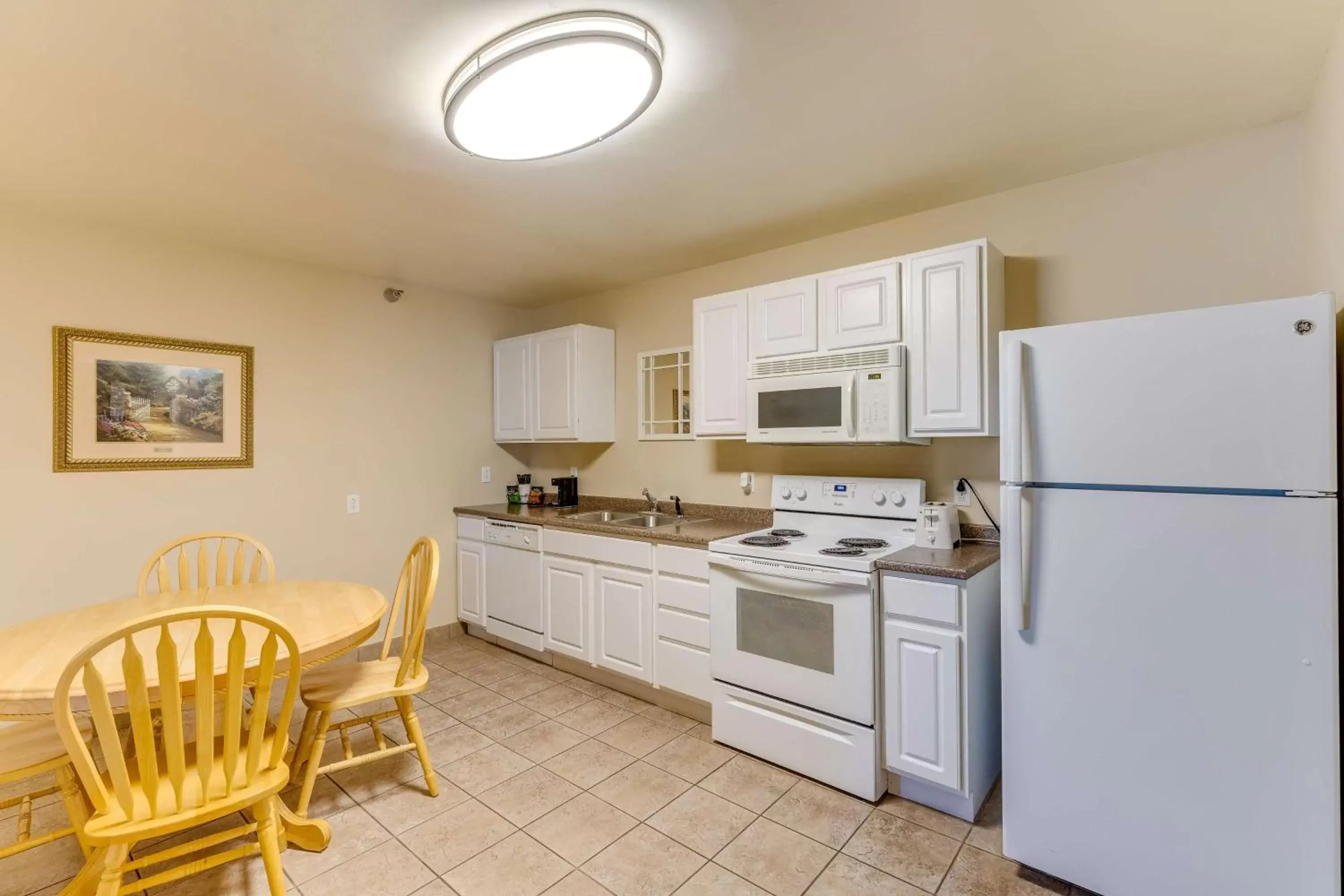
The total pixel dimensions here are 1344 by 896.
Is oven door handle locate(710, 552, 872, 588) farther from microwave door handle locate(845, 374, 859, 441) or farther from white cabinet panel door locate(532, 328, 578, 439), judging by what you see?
white cabinet panel door locate(532, 328, 578, 439)

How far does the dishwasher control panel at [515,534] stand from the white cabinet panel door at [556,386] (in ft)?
2.10

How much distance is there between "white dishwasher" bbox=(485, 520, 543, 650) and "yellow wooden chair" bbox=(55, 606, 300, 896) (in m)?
1.90

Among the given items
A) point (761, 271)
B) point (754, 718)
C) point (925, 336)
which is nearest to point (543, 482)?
point (761, 271)

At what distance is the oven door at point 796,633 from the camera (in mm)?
2205

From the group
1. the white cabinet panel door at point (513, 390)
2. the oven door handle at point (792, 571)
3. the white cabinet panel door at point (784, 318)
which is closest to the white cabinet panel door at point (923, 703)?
the oven door handle at point (792, 571)

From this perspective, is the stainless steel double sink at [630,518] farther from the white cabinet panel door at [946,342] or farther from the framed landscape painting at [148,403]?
the framed landscape painting at [148,403]

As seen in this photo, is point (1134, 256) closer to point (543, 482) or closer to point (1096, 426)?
point (1096, 426)

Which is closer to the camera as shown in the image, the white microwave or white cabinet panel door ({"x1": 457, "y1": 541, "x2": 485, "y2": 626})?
the white microwave

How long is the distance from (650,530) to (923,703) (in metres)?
1.41

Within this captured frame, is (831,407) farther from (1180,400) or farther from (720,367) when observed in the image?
(1180,400)

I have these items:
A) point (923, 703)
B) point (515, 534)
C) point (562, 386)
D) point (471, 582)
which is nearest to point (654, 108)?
point (923, 703)

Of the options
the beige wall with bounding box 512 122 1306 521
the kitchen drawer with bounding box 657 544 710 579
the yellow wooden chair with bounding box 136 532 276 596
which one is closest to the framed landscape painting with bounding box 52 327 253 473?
the yellow wooden chair with bounding box 136 532 276 596

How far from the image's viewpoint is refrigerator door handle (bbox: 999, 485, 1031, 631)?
1745 millimetres

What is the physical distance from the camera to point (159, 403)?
10.0 ft
